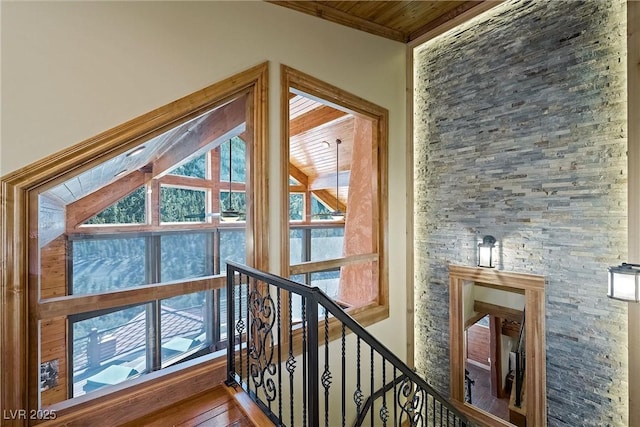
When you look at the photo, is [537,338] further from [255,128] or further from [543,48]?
[255,128]

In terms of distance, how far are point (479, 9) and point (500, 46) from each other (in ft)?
1.64

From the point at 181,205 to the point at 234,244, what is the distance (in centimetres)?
55

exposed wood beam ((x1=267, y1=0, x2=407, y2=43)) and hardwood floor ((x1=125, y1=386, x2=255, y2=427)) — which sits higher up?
exposed wood beam ((x1=267, y1=0, x2=407, y2=43))

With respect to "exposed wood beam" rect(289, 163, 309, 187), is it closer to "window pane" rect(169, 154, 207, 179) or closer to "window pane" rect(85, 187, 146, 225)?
"window pane" rect(169, 154, 207, 179)

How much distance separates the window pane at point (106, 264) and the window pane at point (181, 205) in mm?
272

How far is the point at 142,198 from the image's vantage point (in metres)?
2.21

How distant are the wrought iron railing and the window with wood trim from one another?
47 centimetres

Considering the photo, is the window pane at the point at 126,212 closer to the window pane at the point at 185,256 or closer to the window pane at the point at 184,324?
the window pane at the point at 185,256

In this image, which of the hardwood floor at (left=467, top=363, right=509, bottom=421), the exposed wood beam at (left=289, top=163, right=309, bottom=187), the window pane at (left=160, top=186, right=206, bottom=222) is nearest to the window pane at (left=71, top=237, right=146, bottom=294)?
the window pane at (left=160, top=186, right=206, bottom=222)

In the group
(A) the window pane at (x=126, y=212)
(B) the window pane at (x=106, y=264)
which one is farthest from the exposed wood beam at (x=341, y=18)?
(B) the window pane at (x=106, y=264)

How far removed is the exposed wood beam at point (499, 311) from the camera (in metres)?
3.09

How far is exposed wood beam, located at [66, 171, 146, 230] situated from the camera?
194 centimetres

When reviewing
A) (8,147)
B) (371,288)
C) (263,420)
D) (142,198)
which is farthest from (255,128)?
(371,288)

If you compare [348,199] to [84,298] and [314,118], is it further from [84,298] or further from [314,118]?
[84,298]
